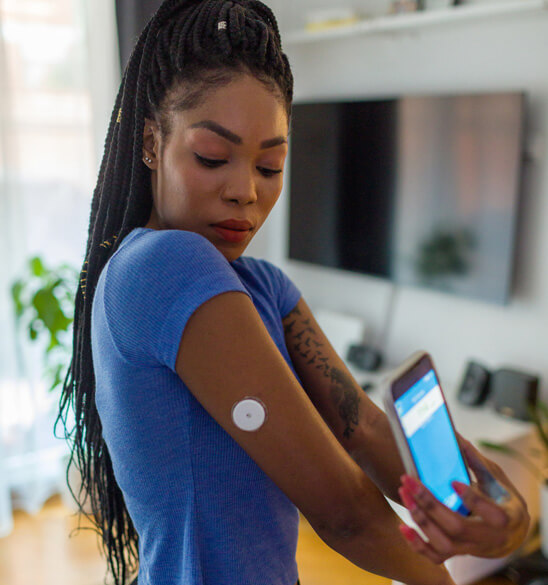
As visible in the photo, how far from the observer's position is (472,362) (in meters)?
2.41

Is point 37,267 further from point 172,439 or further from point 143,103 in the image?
point 172,439

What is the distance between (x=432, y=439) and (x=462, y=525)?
14 centimetres

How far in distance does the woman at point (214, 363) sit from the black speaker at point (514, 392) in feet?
5.11

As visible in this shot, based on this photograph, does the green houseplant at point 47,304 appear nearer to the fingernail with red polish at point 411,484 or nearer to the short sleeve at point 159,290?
the short sleeve at point 159,290

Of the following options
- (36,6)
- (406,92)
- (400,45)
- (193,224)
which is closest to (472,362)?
(406,92)

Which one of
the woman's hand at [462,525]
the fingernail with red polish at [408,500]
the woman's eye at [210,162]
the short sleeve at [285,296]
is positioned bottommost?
the woman's hand at [462,525]

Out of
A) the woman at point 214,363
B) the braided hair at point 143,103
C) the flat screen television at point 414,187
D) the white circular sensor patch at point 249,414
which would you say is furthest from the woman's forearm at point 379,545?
the flat screen television at point 414,187

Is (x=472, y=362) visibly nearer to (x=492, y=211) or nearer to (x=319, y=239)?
(x=492, y=211)

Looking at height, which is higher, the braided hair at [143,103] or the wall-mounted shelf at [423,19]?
the wall-mounted shelf at [423,19]

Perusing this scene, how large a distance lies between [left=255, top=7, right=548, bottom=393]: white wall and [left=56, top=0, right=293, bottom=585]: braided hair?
1720mm

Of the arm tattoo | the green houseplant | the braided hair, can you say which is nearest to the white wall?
the green houseplant

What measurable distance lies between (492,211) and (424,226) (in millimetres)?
310

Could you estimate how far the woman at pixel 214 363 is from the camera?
63cm

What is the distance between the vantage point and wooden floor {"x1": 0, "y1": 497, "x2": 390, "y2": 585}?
7.05 ft
